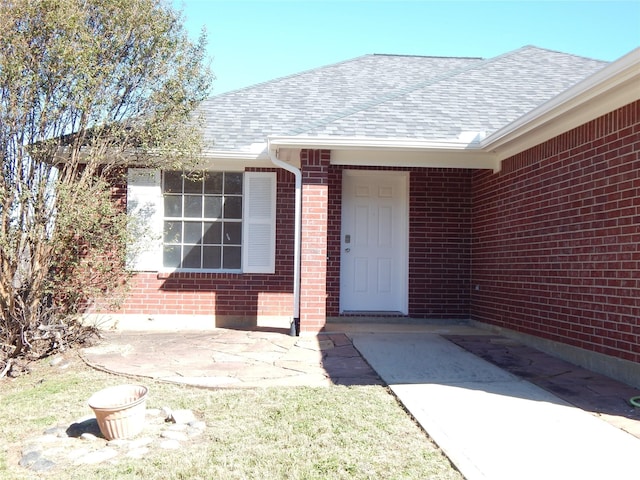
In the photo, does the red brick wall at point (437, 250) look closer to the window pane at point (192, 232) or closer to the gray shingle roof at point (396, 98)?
the gray shingle roof at point (396, 98)

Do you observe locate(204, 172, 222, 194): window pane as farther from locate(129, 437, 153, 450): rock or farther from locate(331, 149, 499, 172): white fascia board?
locate(129, 437, 153, 450): rock

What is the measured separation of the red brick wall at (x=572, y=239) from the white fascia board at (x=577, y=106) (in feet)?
0.35

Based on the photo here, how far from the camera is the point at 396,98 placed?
28.0 ft

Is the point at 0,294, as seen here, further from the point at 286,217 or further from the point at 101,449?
the point at 286,217

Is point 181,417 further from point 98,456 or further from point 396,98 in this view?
point 396,98

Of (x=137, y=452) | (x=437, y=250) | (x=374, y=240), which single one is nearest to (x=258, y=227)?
(x=374, y=240)

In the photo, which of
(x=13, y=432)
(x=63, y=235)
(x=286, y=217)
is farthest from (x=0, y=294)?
(x=286, y=217)

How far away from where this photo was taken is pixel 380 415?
3.80 meters

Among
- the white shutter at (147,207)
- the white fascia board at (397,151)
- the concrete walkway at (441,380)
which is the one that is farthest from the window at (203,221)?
the white fascia board at (397,151)

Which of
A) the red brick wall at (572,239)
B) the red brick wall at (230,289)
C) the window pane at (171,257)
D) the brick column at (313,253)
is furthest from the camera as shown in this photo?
the window pane at (171,257)

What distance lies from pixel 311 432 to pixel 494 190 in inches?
211

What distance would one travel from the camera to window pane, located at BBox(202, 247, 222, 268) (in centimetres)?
804

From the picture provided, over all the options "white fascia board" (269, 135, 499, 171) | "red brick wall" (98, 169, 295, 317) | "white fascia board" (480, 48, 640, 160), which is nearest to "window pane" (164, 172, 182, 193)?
"red brick wall" (98, 169, 295, 317)

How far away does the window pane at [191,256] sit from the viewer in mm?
8008
